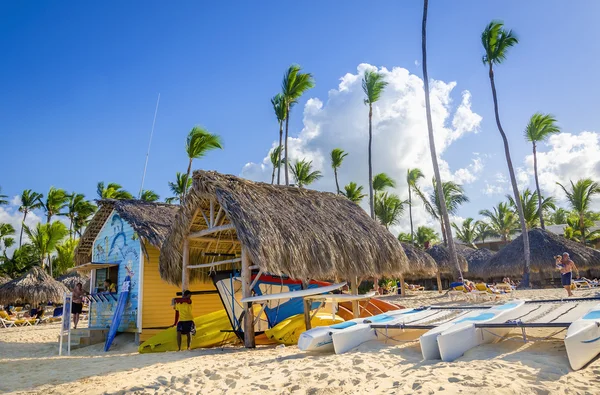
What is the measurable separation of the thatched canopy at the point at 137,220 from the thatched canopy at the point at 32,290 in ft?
25.1

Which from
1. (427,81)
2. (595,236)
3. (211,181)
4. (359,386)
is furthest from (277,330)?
(595,236)

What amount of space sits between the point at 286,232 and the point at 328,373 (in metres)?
3.58

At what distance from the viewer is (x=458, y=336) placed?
5453mm

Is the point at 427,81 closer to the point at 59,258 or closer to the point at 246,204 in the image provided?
the point at 246,204

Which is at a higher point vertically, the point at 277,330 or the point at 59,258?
the point at 59,258

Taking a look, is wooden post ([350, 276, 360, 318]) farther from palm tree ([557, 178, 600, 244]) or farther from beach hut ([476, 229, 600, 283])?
palm tree ([557, 178, 600, 244])

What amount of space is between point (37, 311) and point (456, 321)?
19.1 meters

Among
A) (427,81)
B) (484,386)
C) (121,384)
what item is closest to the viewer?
(484,386)

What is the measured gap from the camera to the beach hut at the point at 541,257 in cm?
2242

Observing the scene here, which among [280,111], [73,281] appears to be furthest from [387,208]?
[73,281]

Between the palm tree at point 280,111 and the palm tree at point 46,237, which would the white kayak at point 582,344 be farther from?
the palm tree at point 46,237

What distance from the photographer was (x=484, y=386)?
4.02m

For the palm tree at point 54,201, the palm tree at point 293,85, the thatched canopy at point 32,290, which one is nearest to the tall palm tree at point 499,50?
the palm tree at point 293,85

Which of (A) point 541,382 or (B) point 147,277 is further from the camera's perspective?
(B) point 147,277
